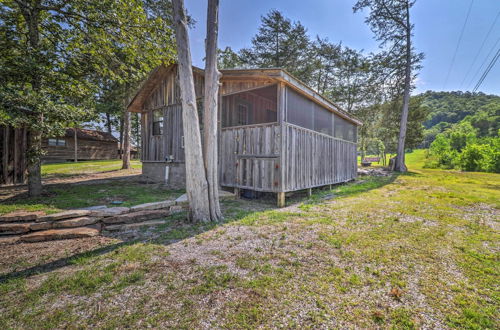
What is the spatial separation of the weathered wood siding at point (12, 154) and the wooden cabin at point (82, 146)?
54.6 feet

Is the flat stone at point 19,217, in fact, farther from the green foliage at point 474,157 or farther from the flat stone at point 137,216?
the green foliage at point 474,157

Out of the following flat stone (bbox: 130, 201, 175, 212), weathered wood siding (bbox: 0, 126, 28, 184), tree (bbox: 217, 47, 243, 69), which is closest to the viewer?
flat stone (bbox: 130, 201, 175, 212)

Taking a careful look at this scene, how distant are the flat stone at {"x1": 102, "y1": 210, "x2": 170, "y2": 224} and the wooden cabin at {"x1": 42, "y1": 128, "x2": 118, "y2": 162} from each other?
24.0 metres

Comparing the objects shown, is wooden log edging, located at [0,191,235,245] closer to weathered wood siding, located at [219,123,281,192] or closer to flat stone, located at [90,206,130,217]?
flat stone, located at [90,206,130,217]

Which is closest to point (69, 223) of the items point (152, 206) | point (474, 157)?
point (152, 206)

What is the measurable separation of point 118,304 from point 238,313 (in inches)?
44.7

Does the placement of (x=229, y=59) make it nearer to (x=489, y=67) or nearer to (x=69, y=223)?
(x=489, y=67)

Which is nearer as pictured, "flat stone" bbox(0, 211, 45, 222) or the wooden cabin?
"flat stone" bbox(0, 211, 45, 222)

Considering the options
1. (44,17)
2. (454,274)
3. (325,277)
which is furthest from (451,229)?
(44,17)

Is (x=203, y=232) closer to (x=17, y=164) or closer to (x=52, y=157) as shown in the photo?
(x=17, y=164)

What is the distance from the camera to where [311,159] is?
7.76 m

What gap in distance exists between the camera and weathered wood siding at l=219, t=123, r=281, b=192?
6266mm

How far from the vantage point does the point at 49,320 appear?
1729 mm

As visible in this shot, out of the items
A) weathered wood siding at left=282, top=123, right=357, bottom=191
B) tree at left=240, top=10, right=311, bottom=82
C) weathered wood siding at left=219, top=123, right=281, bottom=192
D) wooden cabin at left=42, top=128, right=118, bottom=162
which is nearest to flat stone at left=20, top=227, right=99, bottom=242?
weathered wood siding at left=219, top=123, right=281, bottom=192
